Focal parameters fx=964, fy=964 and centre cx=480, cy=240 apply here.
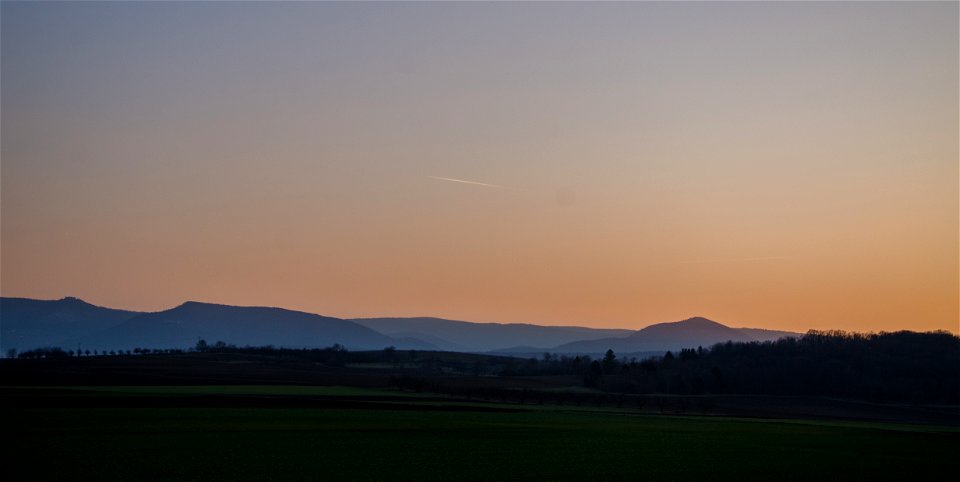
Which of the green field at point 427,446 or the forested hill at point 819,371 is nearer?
the green field at point 427,446

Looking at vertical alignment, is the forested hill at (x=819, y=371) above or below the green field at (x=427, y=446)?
above

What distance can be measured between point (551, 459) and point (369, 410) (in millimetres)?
37877

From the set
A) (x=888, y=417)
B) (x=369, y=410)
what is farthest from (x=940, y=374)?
(x=369, y=410)

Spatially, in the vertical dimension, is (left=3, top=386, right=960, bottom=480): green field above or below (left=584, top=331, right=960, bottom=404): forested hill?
below

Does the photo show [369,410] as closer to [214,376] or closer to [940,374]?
[214,376]

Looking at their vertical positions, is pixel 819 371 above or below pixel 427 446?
above

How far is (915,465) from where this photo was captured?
163 ft

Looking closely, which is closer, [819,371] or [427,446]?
[427,446]

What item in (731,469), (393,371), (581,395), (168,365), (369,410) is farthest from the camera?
(393,371)

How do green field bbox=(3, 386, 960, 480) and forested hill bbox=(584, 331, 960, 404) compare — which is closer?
green field bbox=(3, 386, 960, 480)

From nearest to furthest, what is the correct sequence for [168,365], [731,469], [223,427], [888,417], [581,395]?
[731,469], [223,427], [888,417], [581,395], [168,365]

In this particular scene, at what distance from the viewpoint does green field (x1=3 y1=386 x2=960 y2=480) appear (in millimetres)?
43247

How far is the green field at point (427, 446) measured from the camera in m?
43.2

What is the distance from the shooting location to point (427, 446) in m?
53.9
